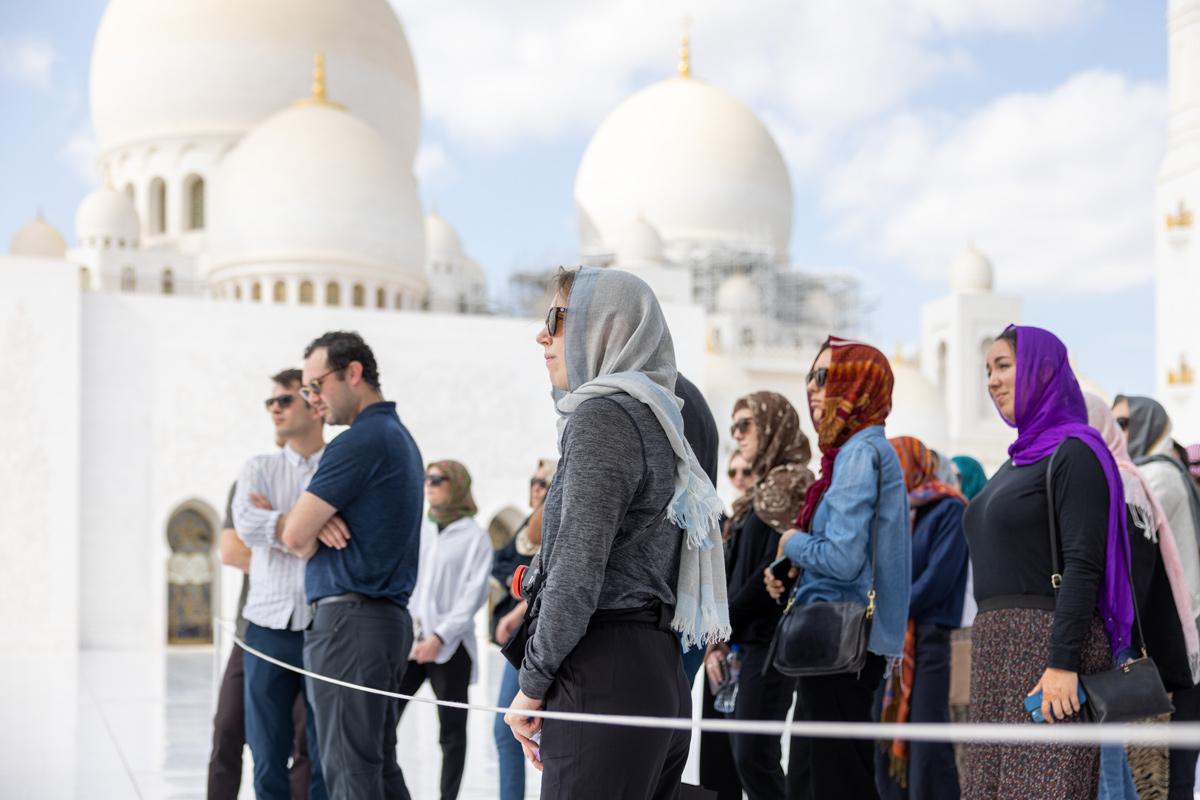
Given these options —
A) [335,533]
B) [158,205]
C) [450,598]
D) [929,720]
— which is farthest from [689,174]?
[335,533]

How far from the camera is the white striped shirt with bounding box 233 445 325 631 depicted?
423 centimetres

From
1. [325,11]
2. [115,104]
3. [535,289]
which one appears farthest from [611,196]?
[115,104]

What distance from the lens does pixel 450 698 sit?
17.4ft

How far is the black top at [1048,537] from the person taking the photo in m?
2.99

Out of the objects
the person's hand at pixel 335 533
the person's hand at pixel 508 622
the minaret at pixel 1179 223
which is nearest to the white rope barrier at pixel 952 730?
the person's hand at pixel 335 533

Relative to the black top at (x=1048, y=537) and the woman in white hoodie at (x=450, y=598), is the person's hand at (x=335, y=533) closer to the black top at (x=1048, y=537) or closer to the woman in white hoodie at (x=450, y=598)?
the woman in white hoodie at (x=450, y=598)

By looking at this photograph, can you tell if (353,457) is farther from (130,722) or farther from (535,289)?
(535,289)

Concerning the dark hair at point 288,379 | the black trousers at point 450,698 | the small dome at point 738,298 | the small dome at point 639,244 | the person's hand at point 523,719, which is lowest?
the black trousers at point 450,698

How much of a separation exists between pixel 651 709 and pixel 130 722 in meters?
6.72

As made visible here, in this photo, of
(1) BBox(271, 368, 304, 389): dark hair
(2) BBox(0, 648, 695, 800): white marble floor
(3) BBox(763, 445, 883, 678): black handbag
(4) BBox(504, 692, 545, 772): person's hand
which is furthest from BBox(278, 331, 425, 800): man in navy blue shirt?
(2) BBox(0, 648, 695, 800): white marble floor

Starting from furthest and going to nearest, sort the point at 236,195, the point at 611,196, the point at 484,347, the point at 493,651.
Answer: the point at 611,196 → the point at 236,195 → the point at 484,347 → the point at 493,651

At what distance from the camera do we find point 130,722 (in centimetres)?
827

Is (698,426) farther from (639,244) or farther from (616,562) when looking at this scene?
(639,244)

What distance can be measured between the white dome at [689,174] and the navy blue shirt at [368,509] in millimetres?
27331
